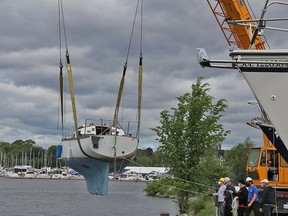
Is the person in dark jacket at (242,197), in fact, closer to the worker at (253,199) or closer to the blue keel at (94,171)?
the worker at (253,199)

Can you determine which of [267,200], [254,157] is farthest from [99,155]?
[254,157]

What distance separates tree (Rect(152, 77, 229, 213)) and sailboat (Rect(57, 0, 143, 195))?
13711mm

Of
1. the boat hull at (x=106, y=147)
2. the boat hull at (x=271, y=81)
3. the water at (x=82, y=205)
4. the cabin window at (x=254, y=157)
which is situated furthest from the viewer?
the water at (x=82, y=205)

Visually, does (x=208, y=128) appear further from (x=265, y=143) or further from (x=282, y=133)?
(x=282, y=133)

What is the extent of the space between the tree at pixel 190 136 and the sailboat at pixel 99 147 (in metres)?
13.7

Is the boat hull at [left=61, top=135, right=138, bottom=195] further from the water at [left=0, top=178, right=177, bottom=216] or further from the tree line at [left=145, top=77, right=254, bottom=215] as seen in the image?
the water at [left=0, top=178, right=177, bottom=216]

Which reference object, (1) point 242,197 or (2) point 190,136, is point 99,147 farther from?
(2) point 190,136

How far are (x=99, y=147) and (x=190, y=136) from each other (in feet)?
51.1

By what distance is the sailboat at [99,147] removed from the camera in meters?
17.7

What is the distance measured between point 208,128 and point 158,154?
10.7 ft

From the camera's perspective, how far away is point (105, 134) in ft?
60.0

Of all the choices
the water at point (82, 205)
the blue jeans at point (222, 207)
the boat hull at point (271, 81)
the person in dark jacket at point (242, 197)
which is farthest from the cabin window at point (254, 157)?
the water at point (82, 205)

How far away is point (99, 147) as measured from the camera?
17719mm

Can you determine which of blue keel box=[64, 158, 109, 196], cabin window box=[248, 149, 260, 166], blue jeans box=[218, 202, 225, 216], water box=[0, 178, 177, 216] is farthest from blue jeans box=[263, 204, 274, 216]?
water box=[0, 178, 177, 216]
